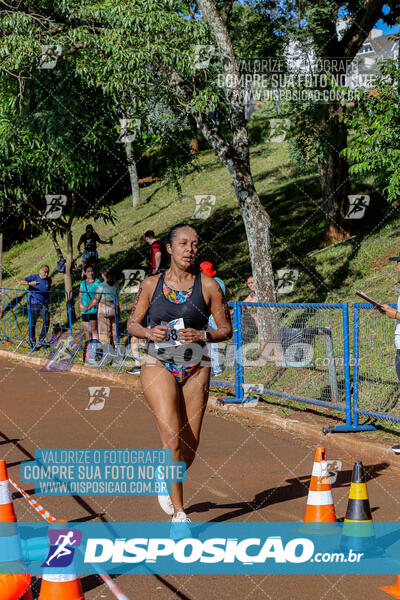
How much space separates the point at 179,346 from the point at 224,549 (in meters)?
1.39

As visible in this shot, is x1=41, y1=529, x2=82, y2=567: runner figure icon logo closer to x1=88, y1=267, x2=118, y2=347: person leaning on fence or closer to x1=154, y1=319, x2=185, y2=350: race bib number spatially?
x1=154, y1=319, x2=185, y2=350: race bib number

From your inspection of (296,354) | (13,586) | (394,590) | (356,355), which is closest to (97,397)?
(296,354)

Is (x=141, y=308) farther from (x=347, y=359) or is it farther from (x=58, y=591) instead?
(x=347, y=359)

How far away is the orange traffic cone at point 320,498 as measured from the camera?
5672mm

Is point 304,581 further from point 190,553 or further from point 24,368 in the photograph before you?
point 24,368

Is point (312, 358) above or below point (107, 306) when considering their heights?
above

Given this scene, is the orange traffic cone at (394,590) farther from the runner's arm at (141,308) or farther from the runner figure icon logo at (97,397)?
the runner figure icon logo at (97,397)

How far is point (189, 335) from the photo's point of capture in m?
5.64

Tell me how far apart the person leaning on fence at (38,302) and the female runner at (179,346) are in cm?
1261

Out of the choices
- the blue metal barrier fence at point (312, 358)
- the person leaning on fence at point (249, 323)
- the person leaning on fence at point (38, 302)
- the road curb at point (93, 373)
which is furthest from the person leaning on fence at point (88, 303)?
the person leaning on fence at point (249, 323)

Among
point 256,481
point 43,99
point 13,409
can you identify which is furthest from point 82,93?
point 256,481

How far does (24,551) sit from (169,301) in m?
1.92

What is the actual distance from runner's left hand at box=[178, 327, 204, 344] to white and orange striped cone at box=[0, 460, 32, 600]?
1469 millimetres

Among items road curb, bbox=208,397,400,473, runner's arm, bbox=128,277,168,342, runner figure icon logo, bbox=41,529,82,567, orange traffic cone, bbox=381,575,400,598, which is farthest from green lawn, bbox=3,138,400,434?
runner figure icon logo, bbox=41,529,82,567
